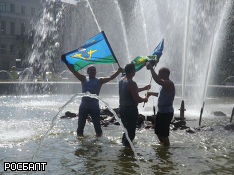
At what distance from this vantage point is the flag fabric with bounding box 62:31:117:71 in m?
8.02

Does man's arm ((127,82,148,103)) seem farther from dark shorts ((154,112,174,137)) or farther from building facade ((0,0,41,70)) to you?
building facade ((0,0,41,70))

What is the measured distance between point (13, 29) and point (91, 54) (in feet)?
228

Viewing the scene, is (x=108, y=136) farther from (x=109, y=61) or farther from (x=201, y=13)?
(x=201, y=13)

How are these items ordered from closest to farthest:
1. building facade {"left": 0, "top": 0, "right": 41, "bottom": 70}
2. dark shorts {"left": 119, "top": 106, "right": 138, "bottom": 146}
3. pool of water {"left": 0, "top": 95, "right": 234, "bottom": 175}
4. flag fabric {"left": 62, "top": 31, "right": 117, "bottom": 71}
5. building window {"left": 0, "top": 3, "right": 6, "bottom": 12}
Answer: pool of water {"left": 0, "top": 95, "right": 234, "bottom": 175} < dark shorts {"left": 119, "top": 106, "right": 138, "bottom": 146} < flag fabric {"left": 62, "top": 31, "right": 117, "bottom": 71} < building facade {"left": 0, "top": 0, "right": 41, "bottom": 70} < building window {"left": 0, "top": 3, "right": 6, "bottom": 12}

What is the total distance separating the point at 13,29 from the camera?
73.5 metres

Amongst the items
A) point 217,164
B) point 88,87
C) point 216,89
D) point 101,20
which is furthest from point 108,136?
point 101,20

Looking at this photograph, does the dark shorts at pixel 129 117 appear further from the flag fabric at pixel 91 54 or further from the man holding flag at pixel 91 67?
the flag fabric at pixel 91 54

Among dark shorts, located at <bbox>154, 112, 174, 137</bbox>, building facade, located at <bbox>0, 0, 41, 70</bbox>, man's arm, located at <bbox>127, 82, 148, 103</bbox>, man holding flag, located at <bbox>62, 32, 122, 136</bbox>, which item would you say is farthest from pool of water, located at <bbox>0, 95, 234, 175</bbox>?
building facade, located at <bbox>0, 0, 41, 70</bbox>

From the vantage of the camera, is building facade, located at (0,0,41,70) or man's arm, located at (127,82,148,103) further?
building facade, located at (0,0,41,70)

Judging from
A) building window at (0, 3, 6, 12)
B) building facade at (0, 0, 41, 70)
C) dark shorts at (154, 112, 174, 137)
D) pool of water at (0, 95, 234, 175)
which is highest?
building window at (0, 3, 6, 12)

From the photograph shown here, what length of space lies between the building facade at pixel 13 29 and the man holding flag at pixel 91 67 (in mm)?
62055

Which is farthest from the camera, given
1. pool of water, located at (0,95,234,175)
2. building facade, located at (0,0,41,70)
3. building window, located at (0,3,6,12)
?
building window, located at (0,3,6,12)

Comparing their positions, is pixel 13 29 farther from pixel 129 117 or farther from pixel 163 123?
pixel 163 123

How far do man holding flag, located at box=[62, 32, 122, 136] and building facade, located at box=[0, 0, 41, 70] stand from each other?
204ft
